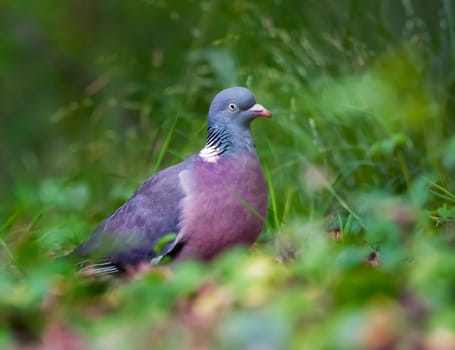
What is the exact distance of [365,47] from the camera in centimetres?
606

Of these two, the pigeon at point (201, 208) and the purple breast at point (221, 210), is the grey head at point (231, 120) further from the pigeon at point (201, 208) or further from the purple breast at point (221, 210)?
the purple breast at point (221, 210)

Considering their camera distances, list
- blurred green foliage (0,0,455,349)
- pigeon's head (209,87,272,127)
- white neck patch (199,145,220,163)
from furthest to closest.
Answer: pigeon's head (209,87,272,127)
white neck patch (199,145,220,163)
blurred green foliage (0,0,455,349)

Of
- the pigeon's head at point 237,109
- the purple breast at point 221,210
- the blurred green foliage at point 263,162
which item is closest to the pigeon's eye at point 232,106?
the pigeon's head at point 237,109

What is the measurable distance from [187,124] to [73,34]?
12.3 feet

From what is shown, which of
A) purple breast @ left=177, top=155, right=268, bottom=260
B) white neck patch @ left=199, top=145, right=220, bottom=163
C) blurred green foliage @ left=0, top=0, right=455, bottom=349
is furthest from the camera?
white neck patch @ left=199, top=145, right=220, bottom=163

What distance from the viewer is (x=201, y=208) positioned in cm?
448

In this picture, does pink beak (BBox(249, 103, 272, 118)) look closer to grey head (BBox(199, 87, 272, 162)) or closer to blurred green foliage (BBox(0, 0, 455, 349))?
grey head (BBox(199, 87, 272, 162))

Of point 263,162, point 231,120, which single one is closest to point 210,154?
point 231,120

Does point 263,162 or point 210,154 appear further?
point 263,162

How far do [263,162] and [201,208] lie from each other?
138 cm

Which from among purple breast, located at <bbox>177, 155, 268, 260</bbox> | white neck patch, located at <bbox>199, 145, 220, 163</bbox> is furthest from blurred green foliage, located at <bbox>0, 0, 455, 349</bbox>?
white neck patch, located at <bbox>199, 145, 220, 163</bbox>

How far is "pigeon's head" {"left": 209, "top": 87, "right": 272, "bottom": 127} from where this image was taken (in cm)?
479

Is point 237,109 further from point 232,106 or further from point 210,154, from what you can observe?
point 210,154

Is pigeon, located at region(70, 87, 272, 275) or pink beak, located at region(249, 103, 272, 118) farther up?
pink beak, located at region(249, 103, 272, 118)
